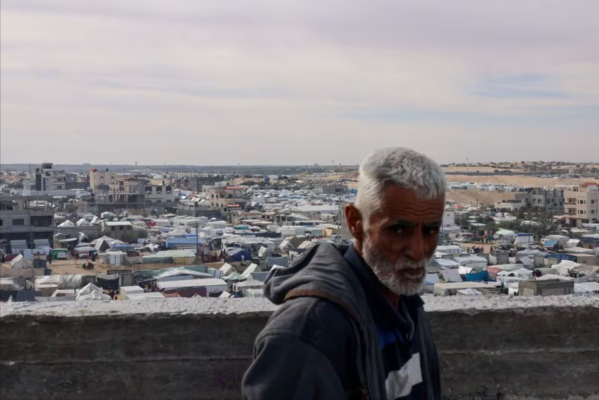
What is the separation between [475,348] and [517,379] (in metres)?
0.15

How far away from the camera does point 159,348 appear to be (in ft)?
6.41

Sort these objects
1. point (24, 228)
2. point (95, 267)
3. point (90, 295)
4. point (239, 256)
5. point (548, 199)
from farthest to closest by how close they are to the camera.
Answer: point (548, 199) < point (24, 228) < point (239, 256) < point (95, 267) < point (90, 295)

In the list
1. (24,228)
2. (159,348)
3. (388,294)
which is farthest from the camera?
(24,228)

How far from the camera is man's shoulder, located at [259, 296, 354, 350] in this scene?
114 cm

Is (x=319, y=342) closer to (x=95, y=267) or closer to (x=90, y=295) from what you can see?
(x=90, y=295)

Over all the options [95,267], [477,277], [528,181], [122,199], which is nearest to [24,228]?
[95,267]

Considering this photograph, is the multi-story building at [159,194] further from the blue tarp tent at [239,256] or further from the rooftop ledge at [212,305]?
the rooftop ledge at [212,305]

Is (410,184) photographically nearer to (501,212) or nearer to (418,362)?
(418,362)

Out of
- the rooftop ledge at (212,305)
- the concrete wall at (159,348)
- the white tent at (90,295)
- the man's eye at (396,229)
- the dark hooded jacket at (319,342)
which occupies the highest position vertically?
the man's eye at (396,229)

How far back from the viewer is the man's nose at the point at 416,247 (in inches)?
51.7

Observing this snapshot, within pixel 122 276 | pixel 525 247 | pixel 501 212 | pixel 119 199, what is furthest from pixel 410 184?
pixel 119 199

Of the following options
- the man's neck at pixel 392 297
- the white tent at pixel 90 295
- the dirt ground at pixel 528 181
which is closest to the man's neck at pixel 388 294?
the man's neck at pixel 392 297

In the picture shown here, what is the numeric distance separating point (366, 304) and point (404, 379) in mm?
184

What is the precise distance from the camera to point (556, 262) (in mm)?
25016
